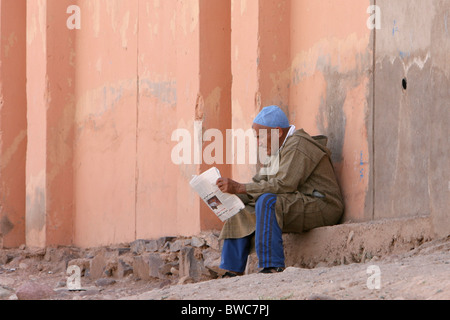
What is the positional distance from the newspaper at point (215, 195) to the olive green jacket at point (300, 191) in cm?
13

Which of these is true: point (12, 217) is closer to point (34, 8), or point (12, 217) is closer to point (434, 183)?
point (34, 8)

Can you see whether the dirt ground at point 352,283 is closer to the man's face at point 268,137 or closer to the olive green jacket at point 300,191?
the olive green jacket at point 300,191

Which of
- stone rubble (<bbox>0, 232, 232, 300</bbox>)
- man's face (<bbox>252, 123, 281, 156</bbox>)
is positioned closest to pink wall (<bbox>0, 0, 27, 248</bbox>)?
stone rubble (<bbox>0, 232, 232, 300</bbox>)

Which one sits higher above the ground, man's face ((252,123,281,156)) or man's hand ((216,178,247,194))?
man's face ((252,123,281,156))

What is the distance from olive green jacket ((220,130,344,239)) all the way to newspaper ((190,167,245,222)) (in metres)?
0.13

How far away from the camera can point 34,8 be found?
902 centimetres

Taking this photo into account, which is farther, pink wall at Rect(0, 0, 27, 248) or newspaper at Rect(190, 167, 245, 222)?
pink wall at Rect(0, 0, 27, 248)

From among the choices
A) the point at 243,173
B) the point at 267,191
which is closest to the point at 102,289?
the point at 243,173

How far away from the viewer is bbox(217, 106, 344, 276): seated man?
5.22m

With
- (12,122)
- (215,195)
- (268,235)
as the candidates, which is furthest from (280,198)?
(12,122)

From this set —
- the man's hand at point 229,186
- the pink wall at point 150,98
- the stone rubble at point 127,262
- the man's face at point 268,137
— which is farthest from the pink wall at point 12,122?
the man's hand at point 229,186

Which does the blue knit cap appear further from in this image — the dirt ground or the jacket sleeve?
the dirt ground

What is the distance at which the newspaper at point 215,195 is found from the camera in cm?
524

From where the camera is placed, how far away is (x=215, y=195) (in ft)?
17.3
